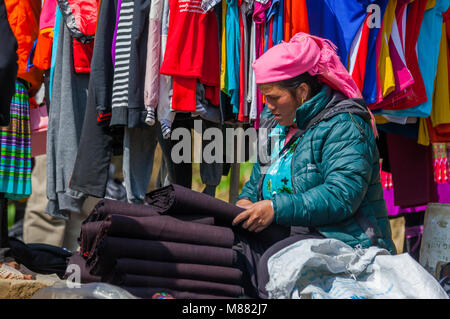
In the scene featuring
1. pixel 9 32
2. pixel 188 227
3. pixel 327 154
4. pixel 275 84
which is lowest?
pixel 188 227

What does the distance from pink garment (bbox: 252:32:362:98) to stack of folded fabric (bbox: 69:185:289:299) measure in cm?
72

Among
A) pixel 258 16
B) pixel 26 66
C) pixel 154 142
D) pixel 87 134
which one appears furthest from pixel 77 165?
pixel 258 16

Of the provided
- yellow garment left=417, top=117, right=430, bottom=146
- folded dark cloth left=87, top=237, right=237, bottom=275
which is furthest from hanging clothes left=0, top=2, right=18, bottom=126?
yellow garment left=417, top=117, right=430, bottom=146

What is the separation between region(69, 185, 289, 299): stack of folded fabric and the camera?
2336 mm

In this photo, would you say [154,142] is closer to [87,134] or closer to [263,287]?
[87,134]

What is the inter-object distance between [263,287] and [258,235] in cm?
30

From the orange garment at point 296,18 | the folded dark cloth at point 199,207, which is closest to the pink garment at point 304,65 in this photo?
the folded dark cloth at point 199,207

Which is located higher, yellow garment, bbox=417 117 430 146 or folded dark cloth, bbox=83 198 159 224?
yellow garment, bbox=417 117 430 146

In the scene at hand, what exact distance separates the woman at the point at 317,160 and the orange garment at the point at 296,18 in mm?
831

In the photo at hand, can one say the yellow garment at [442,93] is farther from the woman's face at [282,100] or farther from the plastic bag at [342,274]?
the plastic bag at [342,274]

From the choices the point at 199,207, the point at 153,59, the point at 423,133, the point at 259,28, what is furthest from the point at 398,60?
the point at 199,207

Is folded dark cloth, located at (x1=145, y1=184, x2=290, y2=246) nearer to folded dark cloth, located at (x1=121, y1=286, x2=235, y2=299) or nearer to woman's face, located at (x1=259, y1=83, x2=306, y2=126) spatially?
folded dark cloth, located at (x1=121, y1=286, x2=235, y2=299)

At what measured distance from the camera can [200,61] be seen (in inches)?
152

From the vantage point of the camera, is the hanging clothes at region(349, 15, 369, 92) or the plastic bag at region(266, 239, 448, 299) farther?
the hanging clothes at region(349, 15, 369, 92)
